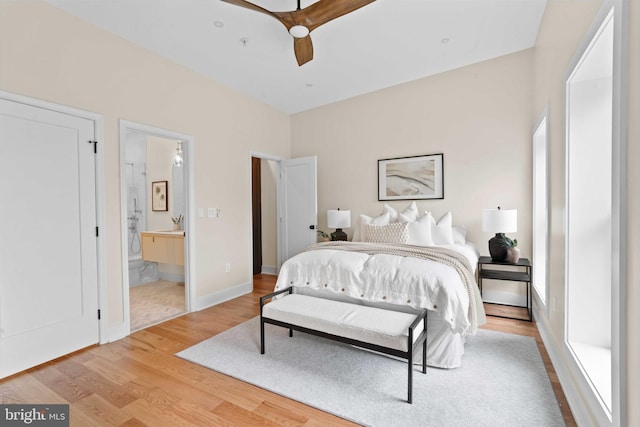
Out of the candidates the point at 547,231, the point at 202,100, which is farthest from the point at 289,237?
the point at 547,231

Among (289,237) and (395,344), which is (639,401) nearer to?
(395,344)

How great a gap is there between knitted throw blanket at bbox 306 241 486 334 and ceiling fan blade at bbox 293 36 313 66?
1915mm

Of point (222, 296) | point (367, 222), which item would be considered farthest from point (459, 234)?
point (222, 296)

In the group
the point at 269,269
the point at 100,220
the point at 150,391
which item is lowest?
the point at 150,391

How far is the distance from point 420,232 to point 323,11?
101 inches

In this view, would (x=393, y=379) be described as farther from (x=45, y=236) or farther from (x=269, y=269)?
(x=269, y=269)

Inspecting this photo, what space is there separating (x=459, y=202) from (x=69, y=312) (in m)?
4.42

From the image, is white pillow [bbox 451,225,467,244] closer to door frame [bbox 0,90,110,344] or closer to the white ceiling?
the white ceiling

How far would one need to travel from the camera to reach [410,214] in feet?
13.2

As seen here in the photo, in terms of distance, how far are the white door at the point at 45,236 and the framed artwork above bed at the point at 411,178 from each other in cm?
357

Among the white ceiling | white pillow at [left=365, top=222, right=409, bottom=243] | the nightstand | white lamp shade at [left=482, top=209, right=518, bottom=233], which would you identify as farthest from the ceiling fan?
the nightstand

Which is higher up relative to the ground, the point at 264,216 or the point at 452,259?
the point at 264,216

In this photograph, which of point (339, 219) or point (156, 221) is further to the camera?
point (156, 221)

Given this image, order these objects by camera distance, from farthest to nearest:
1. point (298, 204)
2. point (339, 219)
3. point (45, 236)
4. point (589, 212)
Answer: point (298, 204)
point (339, 219)
point (45, 236)
point (589, 212)
